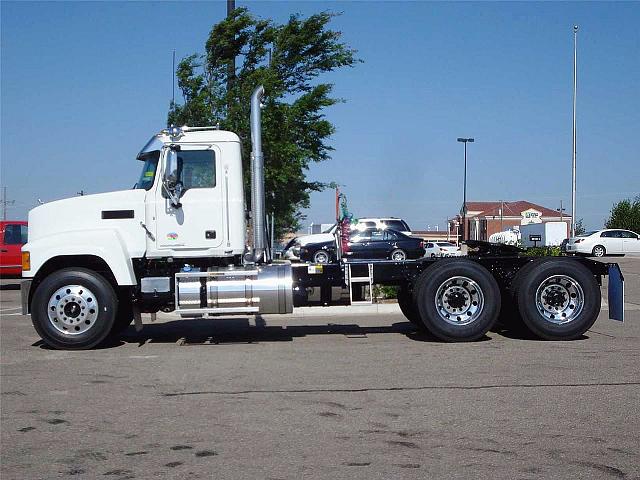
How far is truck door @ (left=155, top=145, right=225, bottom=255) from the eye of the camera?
10977 millimetres

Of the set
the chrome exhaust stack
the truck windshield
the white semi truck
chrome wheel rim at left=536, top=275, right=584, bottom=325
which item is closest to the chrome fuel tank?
the white semi truck

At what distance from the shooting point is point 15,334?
42.1 feet

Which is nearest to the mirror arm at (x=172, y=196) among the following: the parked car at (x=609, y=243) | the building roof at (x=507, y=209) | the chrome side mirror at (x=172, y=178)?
the chrome side mirror at (x=172, y=178)

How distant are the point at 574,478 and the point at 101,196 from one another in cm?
789

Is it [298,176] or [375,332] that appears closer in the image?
[375,332]

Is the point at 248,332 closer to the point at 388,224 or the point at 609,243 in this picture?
the point at 388,224

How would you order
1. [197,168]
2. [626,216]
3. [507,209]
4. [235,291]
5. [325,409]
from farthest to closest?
[507,209]
[626,216]
[197,168]
[235,291]
[325,409]

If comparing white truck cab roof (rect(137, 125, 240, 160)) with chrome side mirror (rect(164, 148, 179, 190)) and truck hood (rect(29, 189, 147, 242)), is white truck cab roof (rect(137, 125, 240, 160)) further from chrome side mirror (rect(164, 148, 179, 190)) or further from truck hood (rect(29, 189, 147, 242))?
truck hood (rect(29, 189, 147, 242))

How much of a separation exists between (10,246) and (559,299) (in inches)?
705

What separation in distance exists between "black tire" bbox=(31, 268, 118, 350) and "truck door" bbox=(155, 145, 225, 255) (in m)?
1.05

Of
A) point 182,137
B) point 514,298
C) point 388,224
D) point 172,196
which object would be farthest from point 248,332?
point 388,224

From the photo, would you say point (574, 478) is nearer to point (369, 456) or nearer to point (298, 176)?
point (369, 456)

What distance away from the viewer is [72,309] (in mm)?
10656

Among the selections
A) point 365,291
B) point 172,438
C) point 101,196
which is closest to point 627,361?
point 365,291
